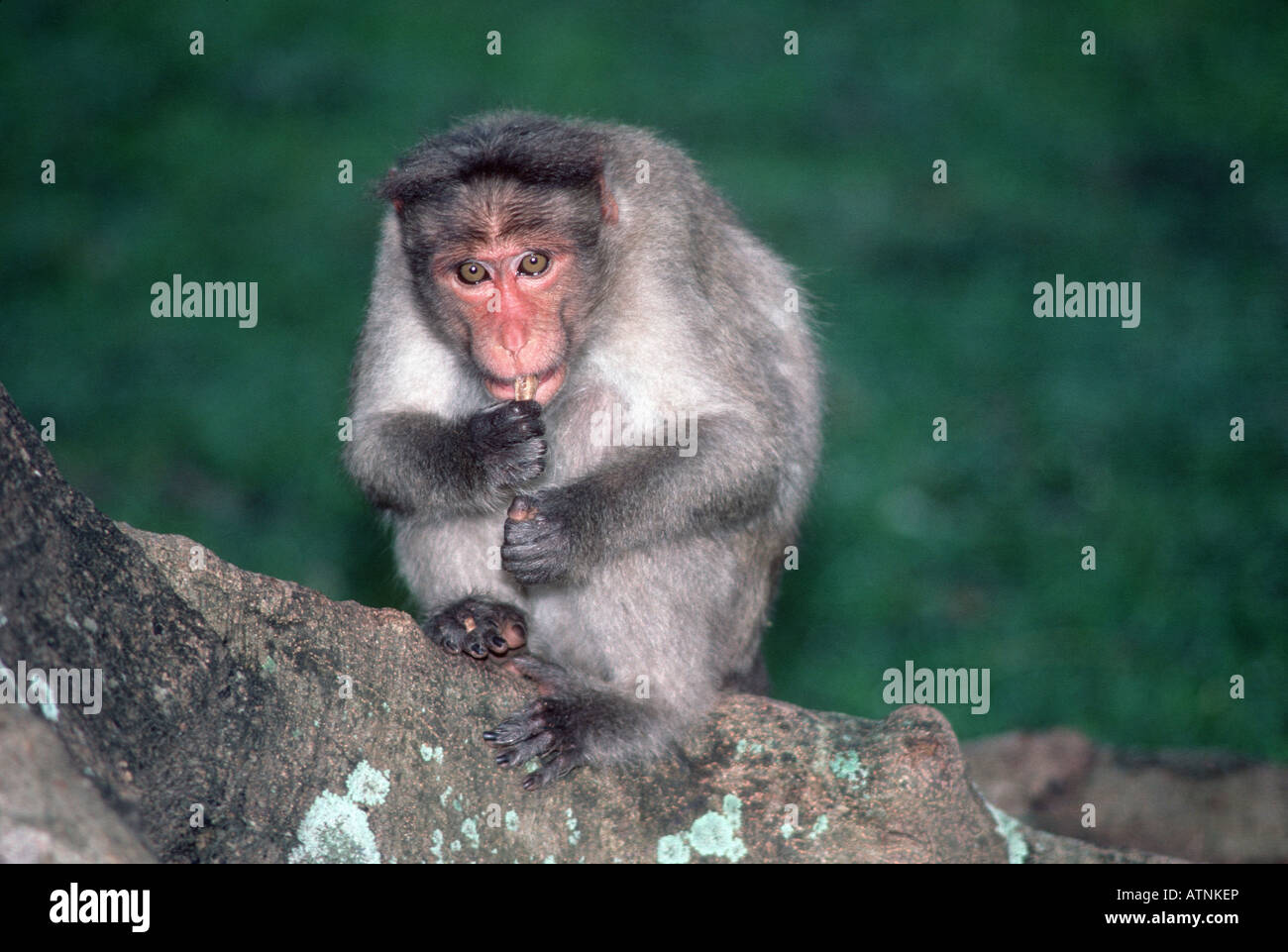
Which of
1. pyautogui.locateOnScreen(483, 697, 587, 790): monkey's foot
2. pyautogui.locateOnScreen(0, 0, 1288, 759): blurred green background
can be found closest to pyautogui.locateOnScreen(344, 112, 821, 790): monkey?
pyautogui.locateOnScreen(483, 697, 587, 790): monkey's foot

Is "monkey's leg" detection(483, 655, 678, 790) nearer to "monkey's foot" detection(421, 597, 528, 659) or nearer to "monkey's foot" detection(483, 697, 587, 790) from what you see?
"monkey's foot" detection(483, 697, 587, 790)

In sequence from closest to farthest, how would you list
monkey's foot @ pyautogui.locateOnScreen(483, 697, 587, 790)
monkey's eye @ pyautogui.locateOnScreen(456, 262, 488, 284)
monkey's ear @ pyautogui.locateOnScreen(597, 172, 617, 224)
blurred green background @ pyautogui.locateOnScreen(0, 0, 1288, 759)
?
monkey's foot @ pyautogui.locateOnScreen(483, 697, 587, 790), monkey's eye @ pyautogui.locateOnScreen(456, 262, 488, 284), monkey's ear @ pyautogui.locateOnScreen(597, 172, 617, 224), blurred green background @ pyautogui.locateOnScreen(0, 0, 1288, 759)

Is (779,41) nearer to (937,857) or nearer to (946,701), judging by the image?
(946,701)

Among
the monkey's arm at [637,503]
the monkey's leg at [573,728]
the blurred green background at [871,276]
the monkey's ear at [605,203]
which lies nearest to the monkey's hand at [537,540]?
the monkey's arm at [637,503]

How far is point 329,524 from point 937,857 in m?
6.33

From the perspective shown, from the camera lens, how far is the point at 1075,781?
7.45 meters

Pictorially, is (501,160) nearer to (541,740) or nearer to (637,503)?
(637,503)

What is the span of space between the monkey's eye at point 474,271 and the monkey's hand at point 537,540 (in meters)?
0.89

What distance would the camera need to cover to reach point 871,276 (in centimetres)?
1268

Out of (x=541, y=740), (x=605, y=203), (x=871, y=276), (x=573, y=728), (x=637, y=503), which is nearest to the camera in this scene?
(x=541, y=740)

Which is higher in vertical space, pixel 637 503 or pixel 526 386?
pixel 526 386

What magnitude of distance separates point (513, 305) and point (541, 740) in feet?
5.48

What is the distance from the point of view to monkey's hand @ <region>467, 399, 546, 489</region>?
Answer: 18.2 ft

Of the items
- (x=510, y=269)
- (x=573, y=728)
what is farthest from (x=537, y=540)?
(x=510, y=269)
